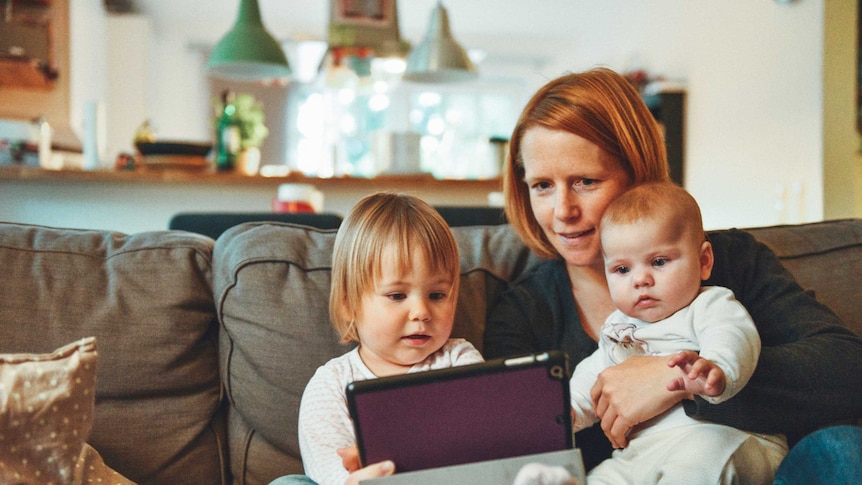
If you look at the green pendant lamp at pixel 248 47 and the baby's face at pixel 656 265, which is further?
the green pendant lamp at pixel 248 47

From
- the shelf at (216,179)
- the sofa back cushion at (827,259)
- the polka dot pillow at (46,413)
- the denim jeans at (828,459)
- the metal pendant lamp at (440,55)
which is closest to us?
the denim jeans at (828,459)

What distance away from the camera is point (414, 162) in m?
3.95

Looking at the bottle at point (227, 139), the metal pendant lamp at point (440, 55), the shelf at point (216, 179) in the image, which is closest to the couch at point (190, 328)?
the shelf at point (216, 179)

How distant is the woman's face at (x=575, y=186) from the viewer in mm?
1311

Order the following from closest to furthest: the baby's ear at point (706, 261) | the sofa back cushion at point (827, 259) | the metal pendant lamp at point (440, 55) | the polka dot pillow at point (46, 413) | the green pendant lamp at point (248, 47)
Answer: the polka dot pillow at point (46, 413) → the baby's ear at point (706, 261) → the sofa back cushion at point (827, 259) → the green pendant lamp at point (248, 47) → the metal pendant lamp at point (440, 55)

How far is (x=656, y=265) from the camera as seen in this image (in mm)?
1151

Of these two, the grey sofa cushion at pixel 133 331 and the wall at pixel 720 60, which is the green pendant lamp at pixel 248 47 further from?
the grey sofa cushion at pixel 133 331

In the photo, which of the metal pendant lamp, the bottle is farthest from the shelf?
the metal pendant lamp

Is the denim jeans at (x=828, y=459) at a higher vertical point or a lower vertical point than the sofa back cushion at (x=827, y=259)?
lower

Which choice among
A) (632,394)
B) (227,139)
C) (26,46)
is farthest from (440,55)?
(632,394)

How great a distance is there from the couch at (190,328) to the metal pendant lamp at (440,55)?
9.42ft

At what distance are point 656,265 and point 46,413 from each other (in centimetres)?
94

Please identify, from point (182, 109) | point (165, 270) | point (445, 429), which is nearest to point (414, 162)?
point (165, 270)

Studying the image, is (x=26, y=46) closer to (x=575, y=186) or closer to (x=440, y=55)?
(x=440, y=55)
